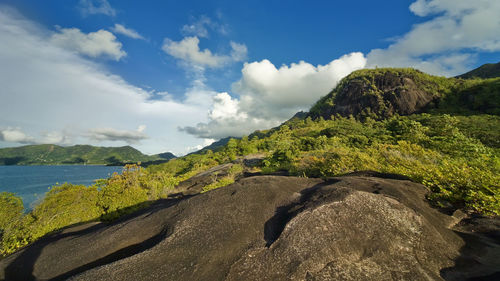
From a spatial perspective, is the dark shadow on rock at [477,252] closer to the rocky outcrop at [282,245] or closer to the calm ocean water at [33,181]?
the rocky outcrop at [282,245]

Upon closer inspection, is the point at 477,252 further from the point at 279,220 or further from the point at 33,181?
the point at 33,181

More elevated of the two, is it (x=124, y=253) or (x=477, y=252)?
(x=124, y=253)

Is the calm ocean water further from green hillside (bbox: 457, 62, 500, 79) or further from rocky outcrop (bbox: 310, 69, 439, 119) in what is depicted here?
green hillside (bbox: 457, 62, 500, 79)

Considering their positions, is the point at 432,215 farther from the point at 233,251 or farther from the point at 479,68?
the point at 479,68

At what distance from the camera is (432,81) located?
9219 centimetres

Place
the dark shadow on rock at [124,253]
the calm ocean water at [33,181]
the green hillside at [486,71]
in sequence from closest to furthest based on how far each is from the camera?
the dark shadow on rock at [124,253] → the calm ocean water at [33,181] → the green hillside at [486,71]

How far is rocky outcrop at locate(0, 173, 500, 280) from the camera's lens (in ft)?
11.8

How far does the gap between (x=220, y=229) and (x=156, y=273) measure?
1.54m

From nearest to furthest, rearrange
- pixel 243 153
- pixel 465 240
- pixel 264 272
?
pixel 264 272 → pixel 465 240 → pixel 243 153

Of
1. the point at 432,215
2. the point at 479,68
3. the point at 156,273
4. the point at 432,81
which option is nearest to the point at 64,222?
the point at 156,273

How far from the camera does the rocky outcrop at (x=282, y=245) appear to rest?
3.59m

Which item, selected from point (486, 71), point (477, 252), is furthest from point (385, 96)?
point (477, 252)

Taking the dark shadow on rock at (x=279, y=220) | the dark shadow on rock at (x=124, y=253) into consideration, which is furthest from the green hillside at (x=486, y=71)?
the dark shadow on rock at (x=124, y=253)

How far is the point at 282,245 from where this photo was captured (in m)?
4.01
